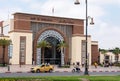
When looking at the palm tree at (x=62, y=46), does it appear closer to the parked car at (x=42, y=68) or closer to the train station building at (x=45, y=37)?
the train station building at (x=45, y=37)

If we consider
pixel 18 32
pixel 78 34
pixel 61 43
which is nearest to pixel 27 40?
pixel 18 32

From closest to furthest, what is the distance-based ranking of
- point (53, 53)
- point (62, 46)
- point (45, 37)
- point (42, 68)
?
point (42, 68) → point (62, 46) → point (45, 37) → point (53, 53)

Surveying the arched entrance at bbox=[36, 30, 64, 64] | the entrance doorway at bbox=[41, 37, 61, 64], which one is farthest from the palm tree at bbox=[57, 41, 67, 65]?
the entrance doorway at bbox=[41, 37, 61, 64]

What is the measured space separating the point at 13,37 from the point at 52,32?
11.0 m

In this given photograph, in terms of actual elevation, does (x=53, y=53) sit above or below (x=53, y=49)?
below

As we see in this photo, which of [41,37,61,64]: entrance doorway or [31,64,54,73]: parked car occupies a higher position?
[41,37,61,64]: entrance doorway

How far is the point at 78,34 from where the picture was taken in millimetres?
90062

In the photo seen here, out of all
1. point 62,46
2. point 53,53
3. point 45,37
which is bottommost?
point 53,53

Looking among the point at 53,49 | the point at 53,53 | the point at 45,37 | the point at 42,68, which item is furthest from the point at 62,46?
the point at 42,68

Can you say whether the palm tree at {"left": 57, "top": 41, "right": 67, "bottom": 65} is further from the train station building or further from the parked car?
the parked car

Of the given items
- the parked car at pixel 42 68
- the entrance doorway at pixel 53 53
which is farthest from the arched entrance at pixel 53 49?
the parked car at pixel 42 68

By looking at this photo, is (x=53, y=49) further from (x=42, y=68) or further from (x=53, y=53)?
(x=42, y=68)

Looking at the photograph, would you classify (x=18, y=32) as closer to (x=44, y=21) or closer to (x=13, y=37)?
(x=13, y=37)

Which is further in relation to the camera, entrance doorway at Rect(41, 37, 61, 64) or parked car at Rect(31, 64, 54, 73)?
entrance doorway at Rect(41, 37, 61, 64)
